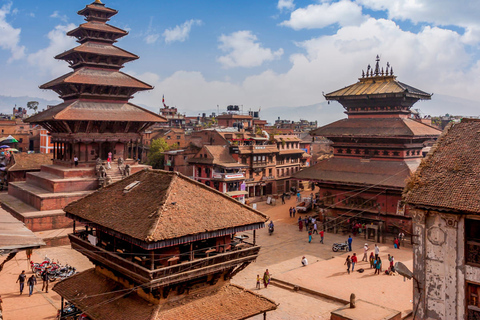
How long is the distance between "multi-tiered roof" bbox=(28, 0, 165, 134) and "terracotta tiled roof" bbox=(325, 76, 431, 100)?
20.8 meters

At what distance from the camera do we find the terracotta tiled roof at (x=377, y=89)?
42.3 meters

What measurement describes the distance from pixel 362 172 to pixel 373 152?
109 inches

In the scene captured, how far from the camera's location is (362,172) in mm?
41281

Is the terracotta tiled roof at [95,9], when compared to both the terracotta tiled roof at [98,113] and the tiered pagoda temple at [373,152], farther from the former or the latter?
the tiered pagoda temple at [373,152]

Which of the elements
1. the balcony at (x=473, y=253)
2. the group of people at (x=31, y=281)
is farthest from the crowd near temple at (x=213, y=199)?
the group of people at (x=31, y=281)

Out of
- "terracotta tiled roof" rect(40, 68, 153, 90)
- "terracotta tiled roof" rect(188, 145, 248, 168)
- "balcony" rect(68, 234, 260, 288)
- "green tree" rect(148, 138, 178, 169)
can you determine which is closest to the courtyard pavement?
"balcony" rect(68, 234, 260, 288)

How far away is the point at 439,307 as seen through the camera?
584 inches

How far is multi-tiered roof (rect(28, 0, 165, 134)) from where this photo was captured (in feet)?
129

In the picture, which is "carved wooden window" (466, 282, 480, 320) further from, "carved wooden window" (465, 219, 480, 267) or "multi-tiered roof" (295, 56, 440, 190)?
"multi-tiered roof" (295, 56, 440, 190)

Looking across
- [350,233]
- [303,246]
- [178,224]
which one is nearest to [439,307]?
[178,224]

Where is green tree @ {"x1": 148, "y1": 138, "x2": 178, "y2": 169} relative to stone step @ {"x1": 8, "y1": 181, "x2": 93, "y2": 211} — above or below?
above

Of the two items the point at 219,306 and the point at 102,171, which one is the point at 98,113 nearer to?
the point at 102,171

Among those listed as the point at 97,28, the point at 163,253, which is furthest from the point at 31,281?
the point at 97,28

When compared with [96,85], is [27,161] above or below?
below
